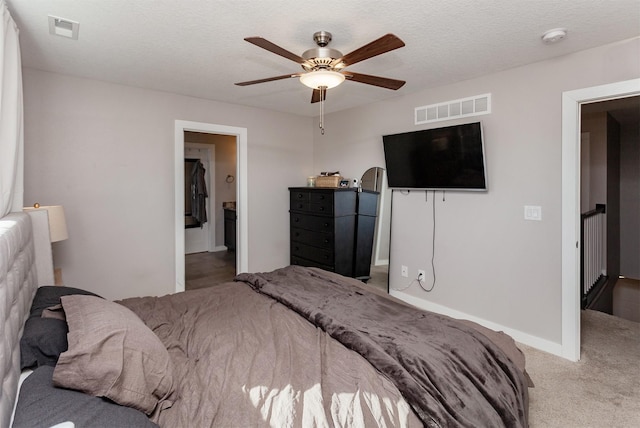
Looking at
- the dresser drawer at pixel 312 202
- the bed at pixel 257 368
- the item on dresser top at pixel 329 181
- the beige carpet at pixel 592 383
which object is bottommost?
the beige carpet at pixel 592 383

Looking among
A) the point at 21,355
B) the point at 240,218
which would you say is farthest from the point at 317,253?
the point at 21,355

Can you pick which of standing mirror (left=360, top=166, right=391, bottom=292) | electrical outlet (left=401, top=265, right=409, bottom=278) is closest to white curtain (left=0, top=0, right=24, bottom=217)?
standing mirror (left=360, top=166, right=391, bottom=292)

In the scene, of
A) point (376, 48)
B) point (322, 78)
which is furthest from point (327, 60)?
point (376, 48)

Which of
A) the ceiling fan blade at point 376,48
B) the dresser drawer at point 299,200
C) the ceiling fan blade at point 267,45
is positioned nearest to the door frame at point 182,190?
the dresser drawer at point 299,200

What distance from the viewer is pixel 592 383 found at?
93.4 inches

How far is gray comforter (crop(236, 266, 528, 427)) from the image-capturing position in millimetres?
1271

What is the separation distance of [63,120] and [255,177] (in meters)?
2.06

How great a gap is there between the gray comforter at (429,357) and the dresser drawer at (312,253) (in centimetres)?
191

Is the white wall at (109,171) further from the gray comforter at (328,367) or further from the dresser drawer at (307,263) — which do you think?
the gray comforter at (328,367)

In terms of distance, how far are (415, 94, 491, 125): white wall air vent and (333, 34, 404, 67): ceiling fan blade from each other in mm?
1742

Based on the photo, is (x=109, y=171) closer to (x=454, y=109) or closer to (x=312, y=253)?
(x=312, y=253)

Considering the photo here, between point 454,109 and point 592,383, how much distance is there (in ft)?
8.24

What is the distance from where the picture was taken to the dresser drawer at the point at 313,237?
4121 millimetres

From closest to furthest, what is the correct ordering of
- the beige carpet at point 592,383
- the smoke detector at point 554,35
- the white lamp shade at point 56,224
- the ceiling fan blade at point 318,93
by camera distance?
1. the beige carpet at point 592,383
2. the smoke detector at point 554,35
3. the ceiling fan blade at point 318,93
4. the white lamp shade at point 56,224
